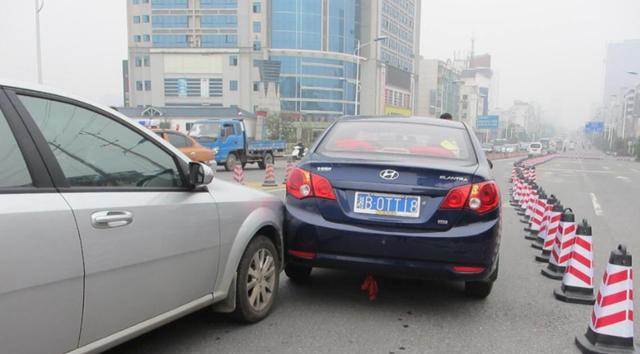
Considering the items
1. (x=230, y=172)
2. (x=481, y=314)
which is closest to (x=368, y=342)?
(x=481, y=314)

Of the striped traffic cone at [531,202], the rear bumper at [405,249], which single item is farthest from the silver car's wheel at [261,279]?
the striped traffic cone at [531,202]

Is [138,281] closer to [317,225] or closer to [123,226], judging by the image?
[123,226]

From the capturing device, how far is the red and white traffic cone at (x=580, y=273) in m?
4.84

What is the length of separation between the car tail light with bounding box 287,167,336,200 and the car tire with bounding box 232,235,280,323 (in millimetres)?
450

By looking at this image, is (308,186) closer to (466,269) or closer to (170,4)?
(466,269)

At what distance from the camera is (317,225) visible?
4.06m

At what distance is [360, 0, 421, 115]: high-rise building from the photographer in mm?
A: 96750

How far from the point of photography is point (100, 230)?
2.60 meters

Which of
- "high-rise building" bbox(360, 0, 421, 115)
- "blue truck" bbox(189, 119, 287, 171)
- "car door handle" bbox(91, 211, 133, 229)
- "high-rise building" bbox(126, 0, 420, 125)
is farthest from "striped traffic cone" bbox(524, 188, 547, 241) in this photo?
"high-rise building" bbox(360, 0, 421, 115)

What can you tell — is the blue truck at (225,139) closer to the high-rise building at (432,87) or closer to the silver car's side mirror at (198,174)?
the silver car's side mirror at (198,174)

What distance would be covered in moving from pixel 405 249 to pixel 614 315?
57.0 inches

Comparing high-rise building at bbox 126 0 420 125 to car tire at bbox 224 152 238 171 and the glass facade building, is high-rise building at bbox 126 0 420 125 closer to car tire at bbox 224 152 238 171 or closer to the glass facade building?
the glass facade building

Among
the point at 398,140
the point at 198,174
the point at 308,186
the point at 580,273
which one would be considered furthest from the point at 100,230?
the point at 580,273

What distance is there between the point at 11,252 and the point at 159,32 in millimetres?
88978
